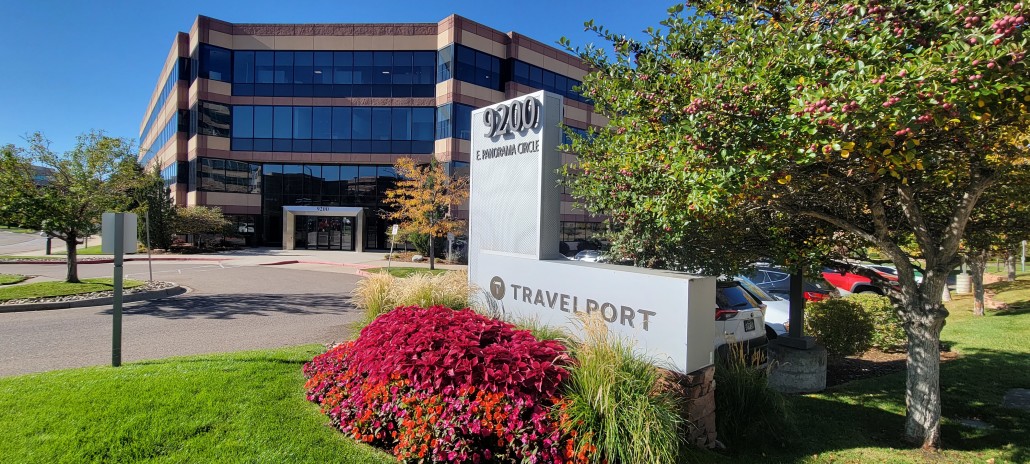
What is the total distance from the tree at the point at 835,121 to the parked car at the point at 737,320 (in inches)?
64.4

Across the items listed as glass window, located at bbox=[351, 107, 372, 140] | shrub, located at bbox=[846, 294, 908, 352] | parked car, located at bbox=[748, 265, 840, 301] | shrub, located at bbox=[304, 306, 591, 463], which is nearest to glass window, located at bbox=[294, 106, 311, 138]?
glass window, located at bbox=[351, 107, 372, 140]

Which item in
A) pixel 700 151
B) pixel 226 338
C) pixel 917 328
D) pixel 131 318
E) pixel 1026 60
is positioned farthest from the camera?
pixel 131 318

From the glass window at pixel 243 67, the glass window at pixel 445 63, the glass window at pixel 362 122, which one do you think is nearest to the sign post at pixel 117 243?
the glass window at pixel 445 63

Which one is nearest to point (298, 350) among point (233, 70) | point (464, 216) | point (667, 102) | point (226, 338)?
point (226, 338)

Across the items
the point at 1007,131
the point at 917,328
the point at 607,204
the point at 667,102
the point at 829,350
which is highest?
the point at 667,102

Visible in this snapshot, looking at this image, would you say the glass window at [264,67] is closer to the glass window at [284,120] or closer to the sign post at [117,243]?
the glass window at [284,120]

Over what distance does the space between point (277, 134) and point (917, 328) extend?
115 ft

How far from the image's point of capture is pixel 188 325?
9367 millimetres

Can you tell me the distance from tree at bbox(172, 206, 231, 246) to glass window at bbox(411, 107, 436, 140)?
42.3ft

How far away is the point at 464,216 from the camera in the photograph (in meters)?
30.1

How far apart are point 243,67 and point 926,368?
37.7m

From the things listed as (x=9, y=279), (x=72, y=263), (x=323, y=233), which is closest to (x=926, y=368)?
(x=72, y=263)

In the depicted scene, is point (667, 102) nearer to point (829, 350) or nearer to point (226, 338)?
point (829, 350)

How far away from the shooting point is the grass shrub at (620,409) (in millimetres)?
3574
